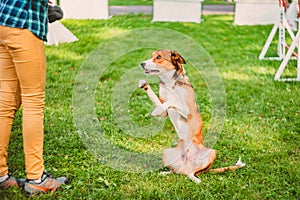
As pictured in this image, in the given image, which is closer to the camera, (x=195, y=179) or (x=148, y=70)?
(x=148, y=70)

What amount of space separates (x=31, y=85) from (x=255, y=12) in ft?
27.4

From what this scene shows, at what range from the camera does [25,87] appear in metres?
2.75

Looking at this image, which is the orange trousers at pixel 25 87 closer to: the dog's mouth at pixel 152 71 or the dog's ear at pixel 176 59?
the dog's mouth at pixel 152 71

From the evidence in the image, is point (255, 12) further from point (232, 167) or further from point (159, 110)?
point (159, 110)

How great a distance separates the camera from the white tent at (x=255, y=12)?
10375mm

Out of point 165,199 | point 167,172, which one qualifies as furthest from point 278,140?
point 165,199

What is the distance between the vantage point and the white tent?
10375 mm

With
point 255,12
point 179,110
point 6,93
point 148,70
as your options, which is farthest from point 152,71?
point 255,12

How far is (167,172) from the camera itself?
10.8ft

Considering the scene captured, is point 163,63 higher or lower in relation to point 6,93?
higher

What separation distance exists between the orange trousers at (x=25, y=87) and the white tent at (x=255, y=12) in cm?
813

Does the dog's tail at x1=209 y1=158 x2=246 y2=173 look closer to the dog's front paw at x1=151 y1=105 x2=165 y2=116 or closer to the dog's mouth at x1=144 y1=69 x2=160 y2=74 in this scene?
the dog's front paw at x1=151 y1=105 x2=165 y2=116

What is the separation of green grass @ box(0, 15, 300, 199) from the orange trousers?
0.97 feet

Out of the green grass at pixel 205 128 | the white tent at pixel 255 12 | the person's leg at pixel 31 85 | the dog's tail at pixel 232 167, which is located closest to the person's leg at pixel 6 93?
the person's leg at pixel 31 85
